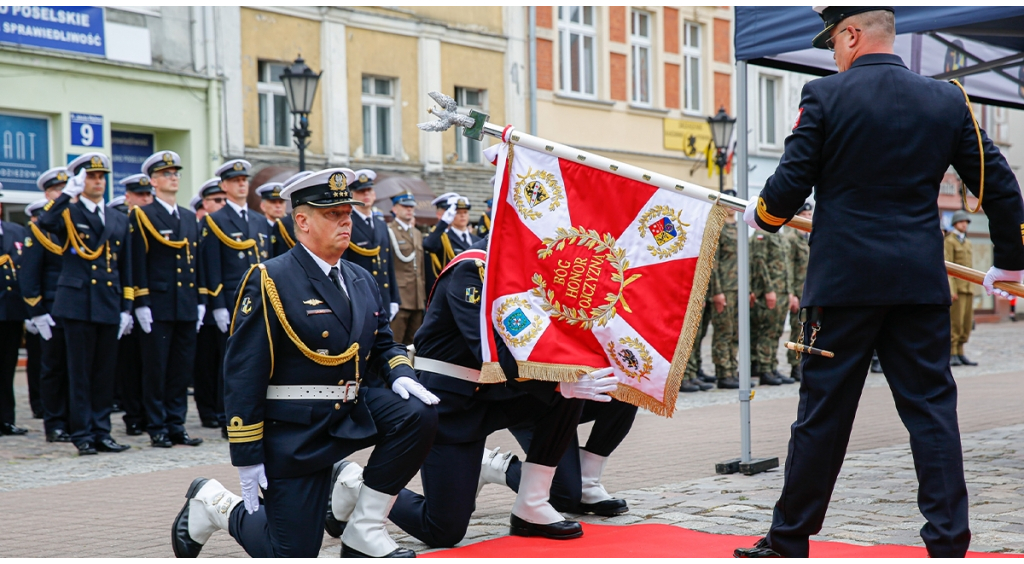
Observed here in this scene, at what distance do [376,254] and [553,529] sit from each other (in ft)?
Result: 20.2

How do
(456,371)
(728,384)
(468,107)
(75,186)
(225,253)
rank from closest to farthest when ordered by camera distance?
(456,371) → (75,186) → (225,253) → (728,384) → (468,107)

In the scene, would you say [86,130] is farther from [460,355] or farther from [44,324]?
[460,355]

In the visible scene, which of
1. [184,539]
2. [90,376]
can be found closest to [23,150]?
[90,376]

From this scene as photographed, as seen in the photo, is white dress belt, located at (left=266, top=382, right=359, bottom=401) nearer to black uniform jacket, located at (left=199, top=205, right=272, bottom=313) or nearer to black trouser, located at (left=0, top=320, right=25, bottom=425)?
black uniform jacket, located at (left=199, top=205, right=272, bottom=313)

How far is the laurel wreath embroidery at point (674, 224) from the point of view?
5.27m

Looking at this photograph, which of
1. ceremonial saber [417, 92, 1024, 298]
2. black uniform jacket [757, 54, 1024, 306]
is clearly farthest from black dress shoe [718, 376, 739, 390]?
black uniform jacket [757, 54, 1024, 306]

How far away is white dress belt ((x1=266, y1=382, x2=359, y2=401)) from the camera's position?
4684mm

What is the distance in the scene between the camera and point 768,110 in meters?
30.7

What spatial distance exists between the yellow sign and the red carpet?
23.8m

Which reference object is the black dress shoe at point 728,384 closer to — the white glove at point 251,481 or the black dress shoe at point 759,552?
the black dress shoe at point 759,552

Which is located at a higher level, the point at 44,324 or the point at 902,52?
the point at 902,52

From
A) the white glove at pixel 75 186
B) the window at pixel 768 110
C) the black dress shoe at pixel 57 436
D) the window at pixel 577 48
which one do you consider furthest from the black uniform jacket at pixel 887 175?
the window at pixel 768 110

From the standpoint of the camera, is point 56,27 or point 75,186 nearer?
point 75,186

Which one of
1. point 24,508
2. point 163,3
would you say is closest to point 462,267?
point 24,508
